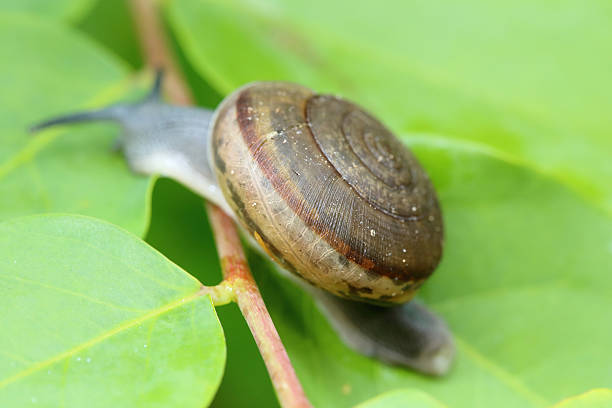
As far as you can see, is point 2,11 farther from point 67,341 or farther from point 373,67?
point 67,341

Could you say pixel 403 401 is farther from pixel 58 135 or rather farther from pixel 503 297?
pixel 58 135

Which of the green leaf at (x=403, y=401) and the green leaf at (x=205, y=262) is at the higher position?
the green leaf at (x=403, y=401)

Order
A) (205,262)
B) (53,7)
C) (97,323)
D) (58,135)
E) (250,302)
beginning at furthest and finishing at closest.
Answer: (53,7) < (205,262) < (58,135) < (250,302) < (97,323)

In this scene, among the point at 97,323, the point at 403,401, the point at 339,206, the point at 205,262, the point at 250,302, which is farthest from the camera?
the point at 205,262

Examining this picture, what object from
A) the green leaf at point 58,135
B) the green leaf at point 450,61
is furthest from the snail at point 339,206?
the green leaf at point 450,61

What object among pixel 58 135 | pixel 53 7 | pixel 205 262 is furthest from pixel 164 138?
pixel 53 7

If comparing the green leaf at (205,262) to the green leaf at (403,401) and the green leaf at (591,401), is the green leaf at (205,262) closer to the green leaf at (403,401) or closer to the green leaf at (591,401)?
the green leaf at (403,401)
